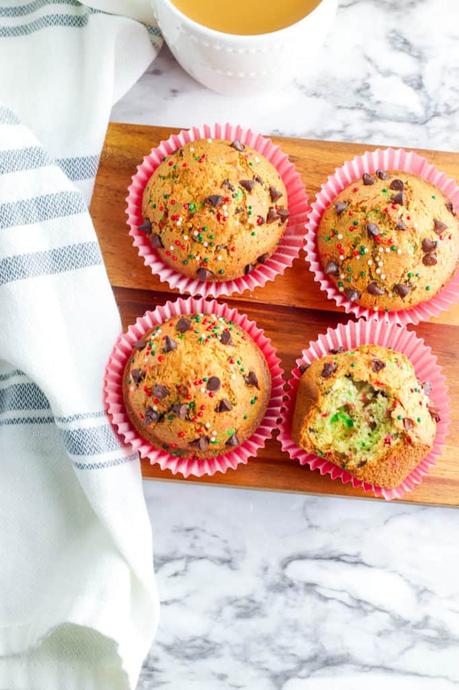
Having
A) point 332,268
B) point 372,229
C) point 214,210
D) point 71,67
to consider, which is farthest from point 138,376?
point 71,67

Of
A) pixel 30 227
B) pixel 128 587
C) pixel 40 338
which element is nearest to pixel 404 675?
pixel 128 587

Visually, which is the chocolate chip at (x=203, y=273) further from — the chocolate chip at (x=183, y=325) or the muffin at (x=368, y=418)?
the muffin at (x=368, y=418)

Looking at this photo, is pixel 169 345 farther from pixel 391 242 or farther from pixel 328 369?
pixel 391 242

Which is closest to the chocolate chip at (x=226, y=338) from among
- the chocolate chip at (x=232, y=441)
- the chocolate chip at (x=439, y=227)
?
the chocolate chip at (x=232, y=441)

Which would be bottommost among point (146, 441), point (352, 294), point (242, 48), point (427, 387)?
point (146, 441)

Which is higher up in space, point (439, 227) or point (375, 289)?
point (439, 227)

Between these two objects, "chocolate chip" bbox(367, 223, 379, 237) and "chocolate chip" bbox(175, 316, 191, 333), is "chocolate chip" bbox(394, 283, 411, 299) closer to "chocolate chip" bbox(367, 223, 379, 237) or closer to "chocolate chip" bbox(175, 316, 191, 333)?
"chocolate chip" bbox(367, 223, 379, 237)

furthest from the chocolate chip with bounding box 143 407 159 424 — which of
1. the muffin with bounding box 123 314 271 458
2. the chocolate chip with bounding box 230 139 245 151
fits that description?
the chocolate chip with bounding box 230 139 245 151
